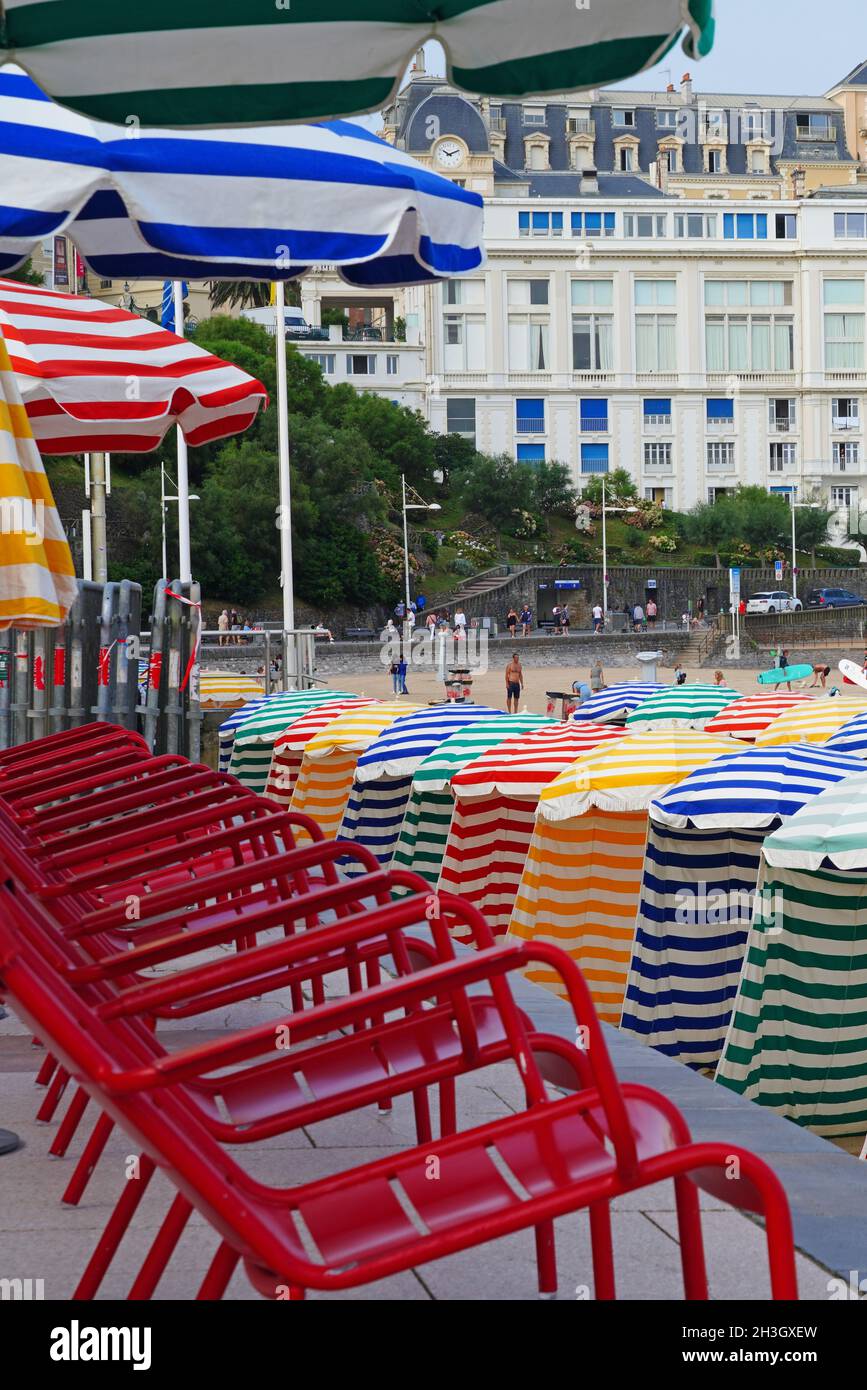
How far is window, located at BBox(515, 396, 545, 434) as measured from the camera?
3986 inches

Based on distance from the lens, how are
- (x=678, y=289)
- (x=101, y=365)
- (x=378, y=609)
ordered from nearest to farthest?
(x=101, y=365) < (x=378, y=609) < (x=678, y=289)

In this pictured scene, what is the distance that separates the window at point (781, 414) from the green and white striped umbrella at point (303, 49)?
343 ft

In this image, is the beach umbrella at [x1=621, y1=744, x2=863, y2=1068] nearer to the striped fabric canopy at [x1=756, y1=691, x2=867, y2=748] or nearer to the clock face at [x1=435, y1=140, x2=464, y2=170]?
the striped fabric canopy at [x1=756, y1=691, x2=867, y2=748]

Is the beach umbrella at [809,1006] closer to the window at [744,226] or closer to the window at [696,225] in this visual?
the window at [696,225]

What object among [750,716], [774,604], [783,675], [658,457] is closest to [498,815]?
[750,716]

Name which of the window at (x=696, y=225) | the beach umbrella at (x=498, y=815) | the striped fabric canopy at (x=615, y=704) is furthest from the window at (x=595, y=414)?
the beach umbrella at (x=498, y=815)

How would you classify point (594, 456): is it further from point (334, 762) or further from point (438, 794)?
point (438, 794)

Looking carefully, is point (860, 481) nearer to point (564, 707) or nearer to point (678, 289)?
point (678, 289)

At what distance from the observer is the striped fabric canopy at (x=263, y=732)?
A: 16891 mm

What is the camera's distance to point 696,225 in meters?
104

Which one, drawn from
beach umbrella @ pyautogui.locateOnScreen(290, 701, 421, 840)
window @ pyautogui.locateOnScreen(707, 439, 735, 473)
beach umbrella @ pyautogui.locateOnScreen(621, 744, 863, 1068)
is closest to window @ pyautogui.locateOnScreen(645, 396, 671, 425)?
window @ pyautogui.locateOnScreen(707, 439, 735, 473)

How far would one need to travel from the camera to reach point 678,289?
104m

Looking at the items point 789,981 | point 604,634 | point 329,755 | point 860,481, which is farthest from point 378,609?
point 789,981

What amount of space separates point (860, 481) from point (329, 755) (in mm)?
94151
